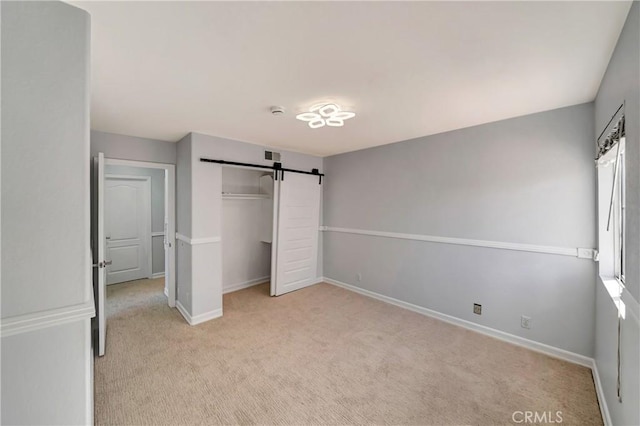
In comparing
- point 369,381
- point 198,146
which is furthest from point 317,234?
point 369,381

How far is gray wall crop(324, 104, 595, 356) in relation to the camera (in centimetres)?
248

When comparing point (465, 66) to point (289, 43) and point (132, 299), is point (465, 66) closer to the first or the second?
point (289, 43)

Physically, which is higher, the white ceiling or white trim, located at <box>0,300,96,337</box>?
the white ceiling

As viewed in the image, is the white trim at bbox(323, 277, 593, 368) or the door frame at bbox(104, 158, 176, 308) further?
the door frame at bbox(104, 158, 176, 308)

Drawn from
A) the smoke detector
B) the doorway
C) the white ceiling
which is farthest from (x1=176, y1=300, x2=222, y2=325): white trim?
the smoke detector

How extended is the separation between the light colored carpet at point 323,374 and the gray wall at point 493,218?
40 cm

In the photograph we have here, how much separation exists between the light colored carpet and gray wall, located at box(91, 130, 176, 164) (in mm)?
2137

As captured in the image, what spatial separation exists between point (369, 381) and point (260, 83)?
259 centimetres

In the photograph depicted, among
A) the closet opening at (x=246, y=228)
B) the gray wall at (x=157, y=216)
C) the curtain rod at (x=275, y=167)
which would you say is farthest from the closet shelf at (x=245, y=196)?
the gray wall at (x=157, y=216)

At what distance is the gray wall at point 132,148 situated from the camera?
3.21 metres

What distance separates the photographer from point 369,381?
226cm

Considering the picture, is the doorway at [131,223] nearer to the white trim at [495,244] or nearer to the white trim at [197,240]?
the white trim at [197,240]

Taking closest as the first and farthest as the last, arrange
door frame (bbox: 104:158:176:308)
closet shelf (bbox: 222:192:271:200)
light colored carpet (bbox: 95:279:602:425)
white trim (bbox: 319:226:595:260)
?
light colored carpet (bbox: 95:279:602:425) → white trim (bbox: 319:226:595:260) → door frame (bbox: 104:158:176:308) → closet shelf (bbox: 222:192:271:200)

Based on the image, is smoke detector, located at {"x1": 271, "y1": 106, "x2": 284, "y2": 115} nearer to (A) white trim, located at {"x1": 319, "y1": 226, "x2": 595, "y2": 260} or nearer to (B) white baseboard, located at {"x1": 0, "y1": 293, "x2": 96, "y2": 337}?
(B) white baseboard, located at {"x1": 0, "y1": 293, "x2": 96, "y2": 337}
